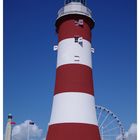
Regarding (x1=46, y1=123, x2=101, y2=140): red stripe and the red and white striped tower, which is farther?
the red and white striped tower

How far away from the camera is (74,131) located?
13.8 meters

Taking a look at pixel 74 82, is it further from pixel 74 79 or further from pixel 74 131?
pixel 74 131

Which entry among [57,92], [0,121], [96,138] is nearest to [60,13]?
[57,92]

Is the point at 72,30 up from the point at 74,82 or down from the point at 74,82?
up

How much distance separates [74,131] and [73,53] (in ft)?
12.4

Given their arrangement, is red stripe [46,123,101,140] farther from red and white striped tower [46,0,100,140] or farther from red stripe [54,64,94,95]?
red stripe [54,64,94,95]

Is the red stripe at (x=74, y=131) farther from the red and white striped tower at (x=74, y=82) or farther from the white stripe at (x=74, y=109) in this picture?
the white stripe at (x=74, y=109)

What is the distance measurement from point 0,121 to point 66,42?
725cm

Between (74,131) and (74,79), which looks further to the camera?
(74,79)

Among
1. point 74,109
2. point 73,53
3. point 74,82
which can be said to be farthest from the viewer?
point 73,53

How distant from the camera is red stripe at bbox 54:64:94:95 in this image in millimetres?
14391

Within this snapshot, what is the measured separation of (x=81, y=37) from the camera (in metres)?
15.3

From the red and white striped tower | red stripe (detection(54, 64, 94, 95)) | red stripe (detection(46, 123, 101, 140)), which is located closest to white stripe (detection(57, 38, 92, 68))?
the red and white striped tower

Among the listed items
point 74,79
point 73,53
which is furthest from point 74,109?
point 73,53
